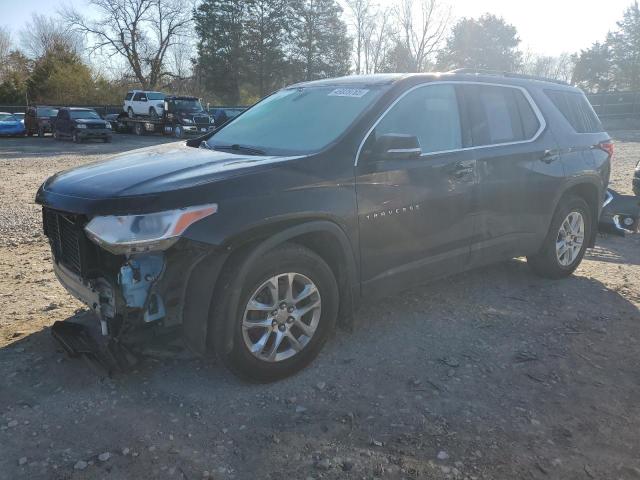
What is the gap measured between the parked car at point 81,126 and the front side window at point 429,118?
23.9 metres

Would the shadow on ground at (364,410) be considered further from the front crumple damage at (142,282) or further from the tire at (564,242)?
the tire at (564,242)

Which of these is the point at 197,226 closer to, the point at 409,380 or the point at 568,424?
the point at 409,380

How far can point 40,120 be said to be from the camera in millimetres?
29453

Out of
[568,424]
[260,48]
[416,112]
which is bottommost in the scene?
[568,424]

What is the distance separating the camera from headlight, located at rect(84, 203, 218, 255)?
281cm

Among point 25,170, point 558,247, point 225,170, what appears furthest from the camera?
point 25,170

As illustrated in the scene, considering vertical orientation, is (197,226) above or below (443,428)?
above

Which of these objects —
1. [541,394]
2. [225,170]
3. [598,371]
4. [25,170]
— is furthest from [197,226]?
[25,170]

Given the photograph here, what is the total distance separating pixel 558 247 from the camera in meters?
5.35

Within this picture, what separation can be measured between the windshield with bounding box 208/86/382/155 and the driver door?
0.25 metres

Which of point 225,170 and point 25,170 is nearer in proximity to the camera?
point 225,170

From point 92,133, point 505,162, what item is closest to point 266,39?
point 92,133

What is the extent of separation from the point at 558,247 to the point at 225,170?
145 inches

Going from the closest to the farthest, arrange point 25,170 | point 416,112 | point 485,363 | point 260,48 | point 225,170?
point 225,170 → point 485,363 → point 416,112 → point 25,170 → point 260,48
